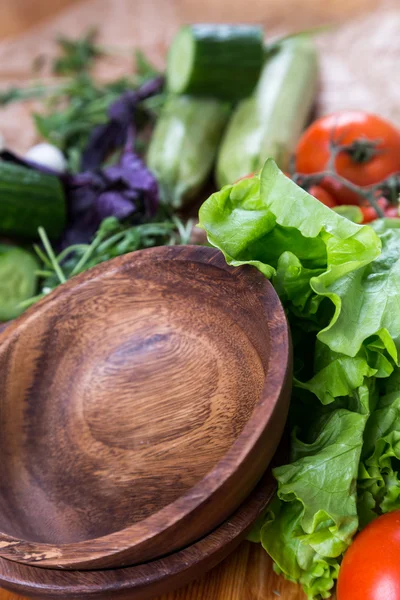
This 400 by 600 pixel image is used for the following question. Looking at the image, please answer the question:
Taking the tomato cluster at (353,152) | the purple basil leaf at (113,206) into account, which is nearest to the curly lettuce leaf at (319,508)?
the tomato cluster at (353,152)

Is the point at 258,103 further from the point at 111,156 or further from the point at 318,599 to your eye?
the point at 318,599

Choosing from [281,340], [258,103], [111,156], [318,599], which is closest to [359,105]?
[258,103]

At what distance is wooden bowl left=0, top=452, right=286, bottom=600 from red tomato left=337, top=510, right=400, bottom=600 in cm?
15

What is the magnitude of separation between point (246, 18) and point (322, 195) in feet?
3.43

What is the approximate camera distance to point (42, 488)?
2.96ft

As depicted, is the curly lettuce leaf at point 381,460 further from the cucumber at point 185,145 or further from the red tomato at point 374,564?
the cucumber at point 185,145

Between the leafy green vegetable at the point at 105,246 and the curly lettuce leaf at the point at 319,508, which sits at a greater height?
the leafy green vegetable at the point at 105,246

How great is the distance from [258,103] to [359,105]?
0.27 metres

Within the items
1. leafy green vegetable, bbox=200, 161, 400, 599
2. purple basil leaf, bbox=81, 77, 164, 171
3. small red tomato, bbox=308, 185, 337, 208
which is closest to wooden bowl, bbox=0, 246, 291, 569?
leafy green vegetable, bbox=200, 161, 400, 599

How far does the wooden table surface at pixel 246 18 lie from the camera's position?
2.76 ft

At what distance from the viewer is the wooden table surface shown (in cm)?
84

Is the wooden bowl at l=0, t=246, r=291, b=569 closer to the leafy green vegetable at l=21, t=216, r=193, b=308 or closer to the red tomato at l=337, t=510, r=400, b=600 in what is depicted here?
the red tomato at l=337, t=510, r=400, b=600

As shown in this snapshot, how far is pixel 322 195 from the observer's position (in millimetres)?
1242

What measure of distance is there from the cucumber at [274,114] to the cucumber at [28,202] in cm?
40
